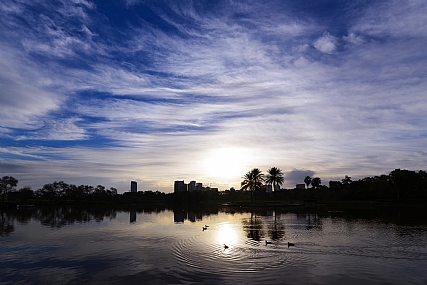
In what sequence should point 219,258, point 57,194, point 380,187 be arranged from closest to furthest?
point 219,258 → point 380,187 → point 57,194

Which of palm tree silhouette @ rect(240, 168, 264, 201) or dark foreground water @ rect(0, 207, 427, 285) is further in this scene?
palm tree silhouette @ rect(240, 168, 264, 201)

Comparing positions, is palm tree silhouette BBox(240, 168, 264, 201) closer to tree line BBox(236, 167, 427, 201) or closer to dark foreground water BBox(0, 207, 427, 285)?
tree line BBox(236, 167, 427, 201)

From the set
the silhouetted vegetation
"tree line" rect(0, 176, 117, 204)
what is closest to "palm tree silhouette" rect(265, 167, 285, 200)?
the silhouetted vegetation

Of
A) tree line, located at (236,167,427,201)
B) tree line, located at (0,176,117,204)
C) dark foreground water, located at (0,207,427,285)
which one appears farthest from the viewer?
tree line, located at (0,176,117,204)

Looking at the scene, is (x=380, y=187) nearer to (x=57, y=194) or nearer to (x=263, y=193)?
(x=263, y=193)

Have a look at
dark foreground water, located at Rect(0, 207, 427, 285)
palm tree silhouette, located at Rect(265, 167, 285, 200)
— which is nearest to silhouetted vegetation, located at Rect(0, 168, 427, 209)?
palm tree silhouette, located at Rect(265, 167, 285, 200)

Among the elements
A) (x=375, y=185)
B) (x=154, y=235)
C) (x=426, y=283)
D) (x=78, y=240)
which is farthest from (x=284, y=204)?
(x=426, y=283)

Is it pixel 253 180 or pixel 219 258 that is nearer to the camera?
pixel 219 258

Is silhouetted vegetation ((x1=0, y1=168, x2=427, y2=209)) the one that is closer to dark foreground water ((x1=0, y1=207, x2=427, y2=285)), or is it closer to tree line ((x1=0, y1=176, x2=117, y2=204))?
tree line ((x1=0, y1=176, x2=117, y2=204))

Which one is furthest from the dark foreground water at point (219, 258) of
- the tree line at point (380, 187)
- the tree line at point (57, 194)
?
the tree line at point (57, 194)

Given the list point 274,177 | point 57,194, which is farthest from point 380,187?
point 57,194

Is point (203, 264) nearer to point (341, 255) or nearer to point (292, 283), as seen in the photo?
point (292, 283)

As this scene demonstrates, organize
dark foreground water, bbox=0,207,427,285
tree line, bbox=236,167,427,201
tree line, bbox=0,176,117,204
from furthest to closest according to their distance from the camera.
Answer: tree line, bbox=0,176,117,204 < tree line, bbox=236,167,427,201 < dark foreground water, bbox=0,207,427,285

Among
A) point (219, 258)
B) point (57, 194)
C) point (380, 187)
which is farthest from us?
point (57, 194)
